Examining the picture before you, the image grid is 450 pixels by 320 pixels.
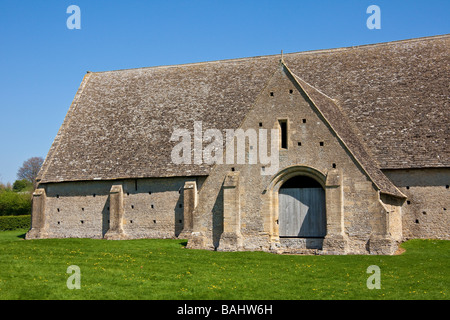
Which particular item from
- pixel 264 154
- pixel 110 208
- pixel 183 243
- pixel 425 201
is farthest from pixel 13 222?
pixel 425 201

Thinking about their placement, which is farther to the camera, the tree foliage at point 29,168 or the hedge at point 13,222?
the tree foliage at point 29,168

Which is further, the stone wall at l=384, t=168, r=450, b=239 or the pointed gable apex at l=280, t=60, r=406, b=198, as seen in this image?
the stone wall at l=384, t=168, r=450, b=239

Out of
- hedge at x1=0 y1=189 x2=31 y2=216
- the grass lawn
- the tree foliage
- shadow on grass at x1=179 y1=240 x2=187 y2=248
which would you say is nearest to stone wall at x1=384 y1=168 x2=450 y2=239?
the grass lawn

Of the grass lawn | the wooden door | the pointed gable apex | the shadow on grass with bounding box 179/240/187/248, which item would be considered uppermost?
the pointed gable apex

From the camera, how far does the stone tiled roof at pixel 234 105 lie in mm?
32000

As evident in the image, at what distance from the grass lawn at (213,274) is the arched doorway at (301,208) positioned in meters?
2.25

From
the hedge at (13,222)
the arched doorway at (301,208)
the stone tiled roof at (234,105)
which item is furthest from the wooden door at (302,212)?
the hedge at (13,222)

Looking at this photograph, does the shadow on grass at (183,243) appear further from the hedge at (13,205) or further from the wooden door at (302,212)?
the hedge at (13,205)

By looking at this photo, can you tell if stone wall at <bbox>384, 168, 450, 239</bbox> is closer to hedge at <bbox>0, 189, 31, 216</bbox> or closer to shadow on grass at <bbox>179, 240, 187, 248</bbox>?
shadow on grass at <bbox>179, 240, 187, 248</bbox>

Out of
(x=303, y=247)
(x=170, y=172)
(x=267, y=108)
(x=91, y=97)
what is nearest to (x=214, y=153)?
(x=170, y=172)

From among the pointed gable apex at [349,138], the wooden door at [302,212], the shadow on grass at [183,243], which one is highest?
the pointed gable apex at [349,138]

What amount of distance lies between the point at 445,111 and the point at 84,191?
→ 2307 centimetres

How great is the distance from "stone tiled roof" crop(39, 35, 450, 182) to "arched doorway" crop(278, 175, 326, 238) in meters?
4.69

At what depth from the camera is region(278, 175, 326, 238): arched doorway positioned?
28.2 m
